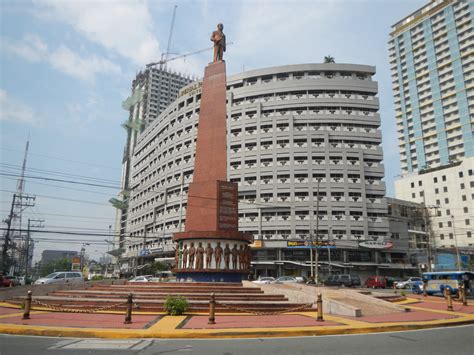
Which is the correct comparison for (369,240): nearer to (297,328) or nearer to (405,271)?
(405,271)

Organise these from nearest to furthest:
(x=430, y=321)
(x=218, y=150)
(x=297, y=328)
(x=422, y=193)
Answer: (x=297, y=328)
(x=430, y=321)
(x=218, y=150)
(x=422, y=193)

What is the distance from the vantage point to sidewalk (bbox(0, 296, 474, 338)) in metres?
8.71

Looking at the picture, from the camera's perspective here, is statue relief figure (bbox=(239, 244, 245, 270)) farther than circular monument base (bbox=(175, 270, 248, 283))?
Yes

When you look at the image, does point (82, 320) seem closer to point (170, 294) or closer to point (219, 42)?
point (170, 294)

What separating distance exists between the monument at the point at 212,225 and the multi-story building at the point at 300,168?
88.1 feet

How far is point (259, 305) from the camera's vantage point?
542 inches

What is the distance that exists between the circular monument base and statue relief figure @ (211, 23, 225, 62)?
47.8 feet

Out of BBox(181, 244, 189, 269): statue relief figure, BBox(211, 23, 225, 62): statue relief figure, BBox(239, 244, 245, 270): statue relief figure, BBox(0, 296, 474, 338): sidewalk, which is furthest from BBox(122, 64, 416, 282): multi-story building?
BBox(0, 296, 474, 338): sidewalk

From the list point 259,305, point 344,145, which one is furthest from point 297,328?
point 344,145

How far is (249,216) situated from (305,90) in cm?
2267

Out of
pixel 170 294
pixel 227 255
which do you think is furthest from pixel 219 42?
pixel 170 294

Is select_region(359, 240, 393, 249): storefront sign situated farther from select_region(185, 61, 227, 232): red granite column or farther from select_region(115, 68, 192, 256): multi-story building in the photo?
select_region(115, 68, 192, 256): multi-story building

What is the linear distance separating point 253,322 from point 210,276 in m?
9.72

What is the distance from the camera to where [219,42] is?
25047 mm
